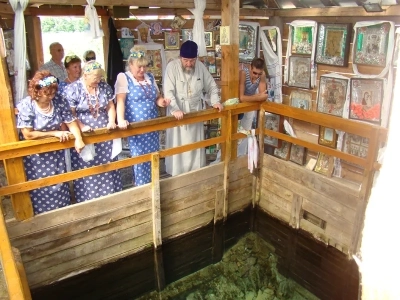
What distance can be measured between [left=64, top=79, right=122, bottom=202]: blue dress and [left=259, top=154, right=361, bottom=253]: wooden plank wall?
255cm

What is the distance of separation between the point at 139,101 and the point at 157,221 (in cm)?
164

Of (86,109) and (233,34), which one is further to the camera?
(233,34)

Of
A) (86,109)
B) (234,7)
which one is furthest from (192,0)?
(86,109)

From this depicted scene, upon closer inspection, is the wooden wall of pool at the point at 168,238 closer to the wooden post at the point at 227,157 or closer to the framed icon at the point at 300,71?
the wooden post at the point at 227,157

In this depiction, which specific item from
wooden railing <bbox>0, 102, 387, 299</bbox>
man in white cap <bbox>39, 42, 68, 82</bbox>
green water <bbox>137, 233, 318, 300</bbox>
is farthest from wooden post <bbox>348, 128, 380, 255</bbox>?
man in white cap <bbox>39, 42, 68, 82</bbox>

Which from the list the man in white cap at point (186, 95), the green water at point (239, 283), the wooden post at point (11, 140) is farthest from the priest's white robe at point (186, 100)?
the wooden post at point (11, 140)

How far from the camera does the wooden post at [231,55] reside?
5293 mm

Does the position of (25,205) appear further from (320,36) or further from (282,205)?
(320,36)

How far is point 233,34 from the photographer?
17.6 ft

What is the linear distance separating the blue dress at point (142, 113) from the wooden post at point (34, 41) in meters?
3.19

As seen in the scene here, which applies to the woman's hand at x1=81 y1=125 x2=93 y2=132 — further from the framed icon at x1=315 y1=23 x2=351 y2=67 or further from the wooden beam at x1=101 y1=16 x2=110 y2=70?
the framed icon at x1=315 y1=23 x2=351 y2=67

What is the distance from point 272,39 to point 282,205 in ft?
10.0

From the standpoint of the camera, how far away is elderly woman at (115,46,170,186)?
455 cm

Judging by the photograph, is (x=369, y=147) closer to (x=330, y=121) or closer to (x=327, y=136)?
(x=330, y=121)
